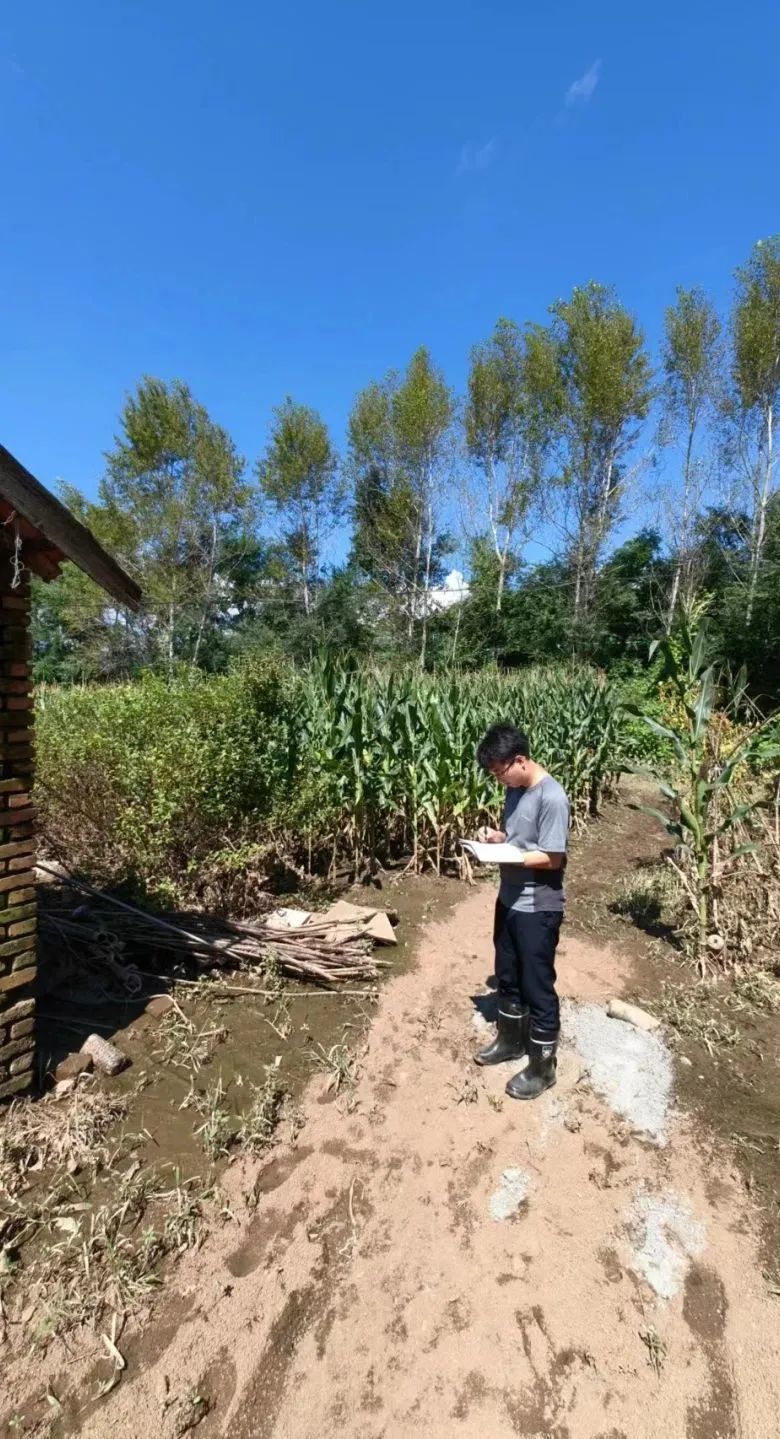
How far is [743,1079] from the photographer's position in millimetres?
3516

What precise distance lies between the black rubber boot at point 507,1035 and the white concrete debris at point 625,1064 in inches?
17.3

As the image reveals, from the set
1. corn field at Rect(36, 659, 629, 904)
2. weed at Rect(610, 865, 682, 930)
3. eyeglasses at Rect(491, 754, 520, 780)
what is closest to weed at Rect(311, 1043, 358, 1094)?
corn field at Rect(36, 659, 629, 904)

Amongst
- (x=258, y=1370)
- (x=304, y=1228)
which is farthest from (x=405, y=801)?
(x=258, y=1370)

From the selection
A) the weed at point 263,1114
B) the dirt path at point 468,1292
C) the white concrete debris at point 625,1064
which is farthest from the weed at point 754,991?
the weed at point 263,1114

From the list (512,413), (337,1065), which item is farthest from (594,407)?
(337,1065)

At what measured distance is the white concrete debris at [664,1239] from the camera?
237 centimetres

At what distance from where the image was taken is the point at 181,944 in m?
4.36

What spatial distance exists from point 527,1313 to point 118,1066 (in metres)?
2.27

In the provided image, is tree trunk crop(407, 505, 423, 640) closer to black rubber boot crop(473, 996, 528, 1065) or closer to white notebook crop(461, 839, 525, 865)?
black rubber boot crop(473, 996, 528, 1065)

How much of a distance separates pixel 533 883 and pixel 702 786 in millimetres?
2543

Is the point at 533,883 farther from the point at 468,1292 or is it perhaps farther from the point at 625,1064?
the point at 468,1292

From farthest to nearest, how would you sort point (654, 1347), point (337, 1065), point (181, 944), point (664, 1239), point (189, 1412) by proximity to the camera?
point (181, 944) → point (337, 1065) → point (664, 1239) → point (654, 1347) → point (189, 1412)

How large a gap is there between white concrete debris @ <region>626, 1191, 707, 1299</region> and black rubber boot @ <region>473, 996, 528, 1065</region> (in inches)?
40.1

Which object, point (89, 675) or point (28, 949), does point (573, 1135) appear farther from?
point (89, 675)
